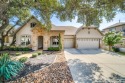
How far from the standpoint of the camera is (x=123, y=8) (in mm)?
11961

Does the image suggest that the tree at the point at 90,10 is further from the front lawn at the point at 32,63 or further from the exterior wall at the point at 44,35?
the exterior wall at the point at 44,35

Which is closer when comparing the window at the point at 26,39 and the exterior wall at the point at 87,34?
the window at the point at 26,39

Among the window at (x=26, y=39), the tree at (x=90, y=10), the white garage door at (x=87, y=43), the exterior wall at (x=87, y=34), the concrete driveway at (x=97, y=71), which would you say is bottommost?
the concrete driveway at (x=97, y=71)

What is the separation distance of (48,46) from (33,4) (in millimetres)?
13359

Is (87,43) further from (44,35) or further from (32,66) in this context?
(32,66)

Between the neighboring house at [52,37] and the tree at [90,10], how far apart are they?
1052 centimetres

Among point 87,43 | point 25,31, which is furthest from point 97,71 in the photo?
point 87,43

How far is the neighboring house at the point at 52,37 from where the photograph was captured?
84.2ft

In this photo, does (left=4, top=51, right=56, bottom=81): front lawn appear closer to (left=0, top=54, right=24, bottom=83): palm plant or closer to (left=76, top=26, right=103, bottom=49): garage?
(left=0, top=54, right=24, bottom=83): palm plant

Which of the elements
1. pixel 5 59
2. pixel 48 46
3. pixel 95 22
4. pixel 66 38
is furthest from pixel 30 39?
pixel 5 59

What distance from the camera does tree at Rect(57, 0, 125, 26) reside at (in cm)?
1226

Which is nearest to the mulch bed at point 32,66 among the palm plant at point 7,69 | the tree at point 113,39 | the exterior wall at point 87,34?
the palm plant at point 7,69

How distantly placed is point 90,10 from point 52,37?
14219 mm

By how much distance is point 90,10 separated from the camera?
13984 millimetres
